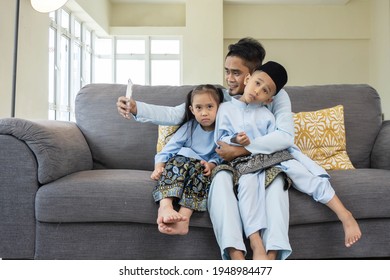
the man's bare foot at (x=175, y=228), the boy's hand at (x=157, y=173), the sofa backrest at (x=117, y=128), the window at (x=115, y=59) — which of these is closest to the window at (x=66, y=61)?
the window at (x=115, y=59)

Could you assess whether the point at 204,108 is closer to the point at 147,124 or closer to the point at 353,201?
the point at 147,124

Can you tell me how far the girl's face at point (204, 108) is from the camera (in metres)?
1.82

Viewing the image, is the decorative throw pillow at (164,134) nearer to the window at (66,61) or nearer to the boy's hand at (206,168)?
the boy's hand at (206,168)

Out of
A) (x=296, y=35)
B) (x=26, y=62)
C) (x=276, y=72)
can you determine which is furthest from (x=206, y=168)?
(x=296, y=35)

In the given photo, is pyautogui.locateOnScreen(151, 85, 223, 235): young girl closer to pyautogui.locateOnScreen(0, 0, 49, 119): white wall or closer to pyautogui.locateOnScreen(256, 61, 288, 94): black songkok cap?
pyautogui.locateOnScreen(256, 61, 288, 94): black songkok cap

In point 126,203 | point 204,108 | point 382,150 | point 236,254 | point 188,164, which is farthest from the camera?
point 382,150

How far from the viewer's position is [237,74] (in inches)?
76.8

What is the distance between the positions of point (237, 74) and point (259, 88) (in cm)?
24

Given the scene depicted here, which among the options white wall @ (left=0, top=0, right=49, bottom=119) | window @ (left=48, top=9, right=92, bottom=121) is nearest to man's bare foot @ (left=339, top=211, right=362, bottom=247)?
white wall @ (left=0, top=0, right=49, bottom=119)

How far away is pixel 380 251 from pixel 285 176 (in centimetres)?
50

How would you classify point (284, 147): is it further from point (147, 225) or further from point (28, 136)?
point (28, 136)

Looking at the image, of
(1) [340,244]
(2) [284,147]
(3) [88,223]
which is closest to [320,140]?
(2) [284,147]

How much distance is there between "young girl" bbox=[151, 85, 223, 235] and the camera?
147 cm

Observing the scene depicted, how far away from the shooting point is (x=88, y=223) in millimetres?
1583
